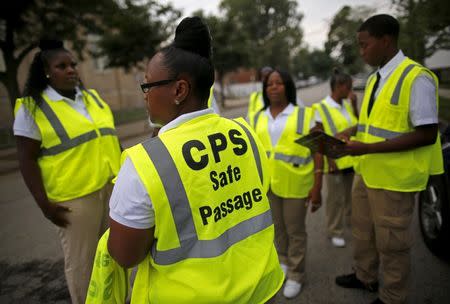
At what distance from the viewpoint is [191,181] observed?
1.23 m

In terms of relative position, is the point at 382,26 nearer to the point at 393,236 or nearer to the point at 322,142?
the point at 322,142

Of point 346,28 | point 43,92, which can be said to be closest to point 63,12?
point 43,92

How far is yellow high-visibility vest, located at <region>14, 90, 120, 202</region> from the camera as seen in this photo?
228 cm

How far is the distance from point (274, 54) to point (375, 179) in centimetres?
4405

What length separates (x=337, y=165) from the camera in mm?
3740

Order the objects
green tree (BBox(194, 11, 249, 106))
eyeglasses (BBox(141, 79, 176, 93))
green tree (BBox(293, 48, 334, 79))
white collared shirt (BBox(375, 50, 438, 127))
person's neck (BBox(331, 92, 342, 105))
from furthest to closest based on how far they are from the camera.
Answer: green tree (BBox(293, 48, 334, 79)), green tree (BBox(194, 11, 249, 106)), person's neck (BBox(331, 92, 342, 105)), white collared shirt (BBox(375, 50, 438, 127)), eyeglasses (BBox(141, 79, 176, 93))

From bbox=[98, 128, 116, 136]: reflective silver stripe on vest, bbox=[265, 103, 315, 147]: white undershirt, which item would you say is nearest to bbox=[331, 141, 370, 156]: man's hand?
bbox=[265, 103, 315, 147]: white undershirt

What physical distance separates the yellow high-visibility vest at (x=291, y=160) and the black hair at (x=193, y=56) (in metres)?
1.51

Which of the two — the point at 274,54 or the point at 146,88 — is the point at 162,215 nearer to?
the point at 146,88

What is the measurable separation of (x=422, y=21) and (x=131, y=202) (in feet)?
38.5

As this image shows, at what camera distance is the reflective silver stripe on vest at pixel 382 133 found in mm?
2256

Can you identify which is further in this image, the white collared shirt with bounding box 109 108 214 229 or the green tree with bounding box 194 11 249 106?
the green tree with bounding box 194 11 249 106

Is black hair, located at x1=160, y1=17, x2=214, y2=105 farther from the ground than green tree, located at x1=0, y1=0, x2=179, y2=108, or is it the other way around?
green tree, located at x1=0, y1=0, x2=179, y2=108

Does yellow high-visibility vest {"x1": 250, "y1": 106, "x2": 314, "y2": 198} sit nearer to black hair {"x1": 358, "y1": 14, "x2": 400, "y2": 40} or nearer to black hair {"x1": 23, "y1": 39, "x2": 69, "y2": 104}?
black hair {"x1": 358, "y1": 14, "x2": 400, "y2": 40}
